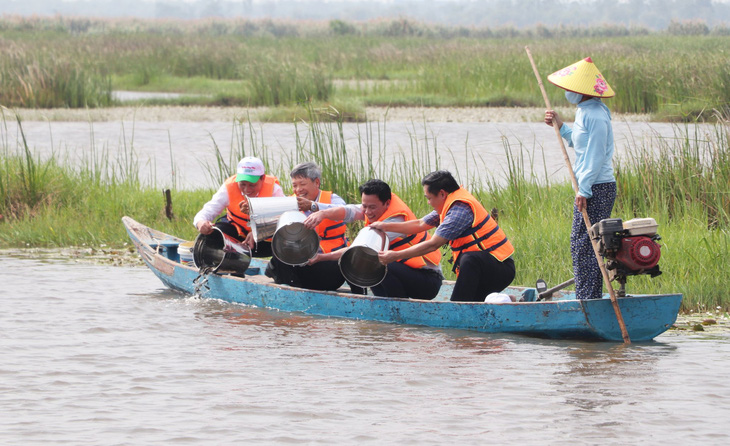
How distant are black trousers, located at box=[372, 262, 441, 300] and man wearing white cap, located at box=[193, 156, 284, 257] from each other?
1.32 m

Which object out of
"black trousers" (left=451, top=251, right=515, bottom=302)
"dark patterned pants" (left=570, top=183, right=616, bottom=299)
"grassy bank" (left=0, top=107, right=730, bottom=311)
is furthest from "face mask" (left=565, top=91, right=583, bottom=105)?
"grassy bank" (left=0, top=107, right=730, bottom=311)

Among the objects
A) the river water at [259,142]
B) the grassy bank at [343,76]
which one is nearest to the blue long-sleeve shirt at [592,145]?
the grassy bank at [343,76]

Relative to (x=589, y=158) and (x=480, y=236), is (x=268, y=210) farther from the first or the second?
(x=589, y=158)

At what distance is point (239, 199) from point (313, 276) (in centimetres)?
96

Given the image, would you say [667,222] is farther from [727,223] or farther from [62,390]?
[62,390]

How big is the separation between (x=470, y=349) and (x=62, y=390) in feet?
8.12

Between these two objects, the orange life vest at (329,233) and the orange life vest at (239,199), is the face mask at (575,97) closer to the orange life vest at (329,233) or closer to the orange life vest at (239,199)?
the orange life vest at (329,233)

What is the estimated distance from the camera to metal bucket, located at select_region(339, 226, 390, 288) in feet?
23.6

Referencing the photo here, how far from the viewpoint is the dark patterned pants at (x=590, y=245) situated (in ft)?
21.2

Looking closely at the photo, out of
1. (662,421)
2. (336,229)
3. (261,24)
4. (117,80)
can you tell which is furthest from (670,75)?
(261,24)

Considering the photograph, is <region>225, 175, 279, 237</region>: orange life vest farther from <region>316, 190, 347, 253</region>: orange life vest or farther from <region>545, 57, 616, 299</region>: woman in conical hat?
<region>545, 57, 616, 299</region>: woman in conical hat

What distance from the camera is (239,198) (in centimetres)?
847

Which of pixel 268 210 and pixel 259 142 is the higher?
pixel 259 142

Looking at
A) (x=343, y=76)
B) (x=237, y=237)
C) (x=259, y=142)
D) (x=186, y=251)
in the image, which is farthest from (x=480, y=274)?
(x=343, y=76)
